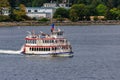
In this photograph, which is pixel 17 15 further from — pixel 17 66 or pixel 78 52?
pixel 17 66

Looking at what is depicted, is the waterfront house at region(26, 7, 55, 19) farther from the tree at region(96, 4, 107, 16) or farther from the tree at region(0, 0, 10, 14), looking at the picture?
the tree at region(96, 4, 107, 16)

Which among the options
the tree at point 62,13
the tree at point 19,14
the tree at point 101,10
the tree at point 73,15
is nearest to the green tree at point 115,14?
the tree at point 101,10

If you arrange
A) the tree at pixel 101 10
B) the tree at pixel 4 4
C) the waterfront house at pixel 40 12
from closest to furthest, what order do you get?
1. the tree at pixel 4 4
2. the waterfront house at pixel 40 12
3. the tree at pixel 101 10

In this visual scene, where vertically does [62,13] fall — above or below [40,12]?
above

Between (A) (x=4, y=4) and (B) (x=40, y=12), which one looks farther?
(B) (x=40, y=12)

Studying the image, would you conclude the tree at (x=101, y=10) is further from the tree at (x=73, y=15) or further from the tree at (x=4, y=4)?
the tree at (x=4, y=4)

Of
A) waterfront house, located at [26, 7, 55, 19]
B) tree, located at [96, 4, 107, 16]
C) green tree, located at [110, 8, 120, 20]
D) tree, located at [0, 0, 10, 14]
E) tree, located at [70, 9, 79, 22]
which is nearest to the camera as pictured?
tree, located at [70, 9, 79, 22]

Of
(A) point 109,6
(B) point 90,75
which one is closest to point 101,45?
(B) point 90,75

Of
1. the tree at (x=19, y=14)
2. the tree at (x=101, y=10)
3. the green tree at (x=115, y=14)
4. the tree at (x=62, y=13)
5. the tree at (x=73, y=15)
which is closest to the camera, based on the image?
the tree at (x=19, y=14)

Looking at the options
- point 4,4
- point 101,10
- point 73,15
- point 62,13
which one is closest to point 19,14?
point 4,4

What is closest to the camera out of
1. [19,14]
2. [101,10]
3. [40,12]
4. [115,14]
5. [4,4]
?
[19,14]

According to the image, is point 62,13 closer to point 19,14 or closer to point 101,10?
point 19,14

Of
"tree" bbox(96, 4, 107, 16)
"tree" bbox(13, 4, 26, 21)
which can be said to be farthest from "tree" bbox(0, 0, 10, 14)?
"tree" bbox(96, 4, 107, 16)

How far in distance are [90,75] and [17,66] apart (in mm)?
10869
